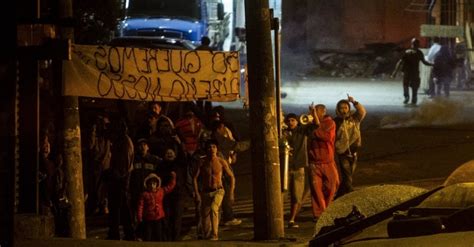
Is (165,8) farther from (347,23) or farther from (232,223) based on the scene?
→ (232,223)

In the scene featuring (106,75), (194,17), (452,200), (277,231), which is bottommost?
(277,231)

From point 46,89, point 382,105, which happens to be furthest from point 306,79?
point 46,89

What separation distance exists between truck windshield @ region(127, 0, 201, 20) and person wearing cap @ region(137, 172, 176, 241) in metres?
15.2

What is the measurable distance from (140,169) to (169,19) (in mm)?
14748

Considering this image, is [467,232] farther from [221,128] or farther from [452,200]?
[221,128]

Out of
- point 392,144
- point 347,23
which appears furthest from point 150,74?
point 347,23

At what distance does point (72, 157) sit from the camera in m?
9.51

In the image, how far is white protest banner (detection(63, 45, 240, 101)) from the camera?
32.4ft

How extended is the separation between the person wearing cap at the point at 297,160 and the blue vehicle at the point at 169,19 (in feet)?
40.1

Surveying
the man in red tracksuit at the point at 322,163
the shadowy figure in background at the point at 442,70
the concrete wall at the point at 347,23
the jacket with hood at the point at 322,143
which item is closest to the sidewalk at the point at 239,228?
the man in red tracksuit at the point at 322,163

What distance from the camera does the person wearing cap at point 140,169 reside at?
10.5m

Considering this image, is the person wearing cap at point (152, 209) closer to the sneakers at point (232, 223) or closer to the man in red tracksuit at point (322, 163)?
the sneakers at point (232, 223)

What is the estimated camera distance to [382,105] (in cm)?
2239

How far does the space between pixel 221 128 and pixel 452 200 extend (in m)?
6.15
